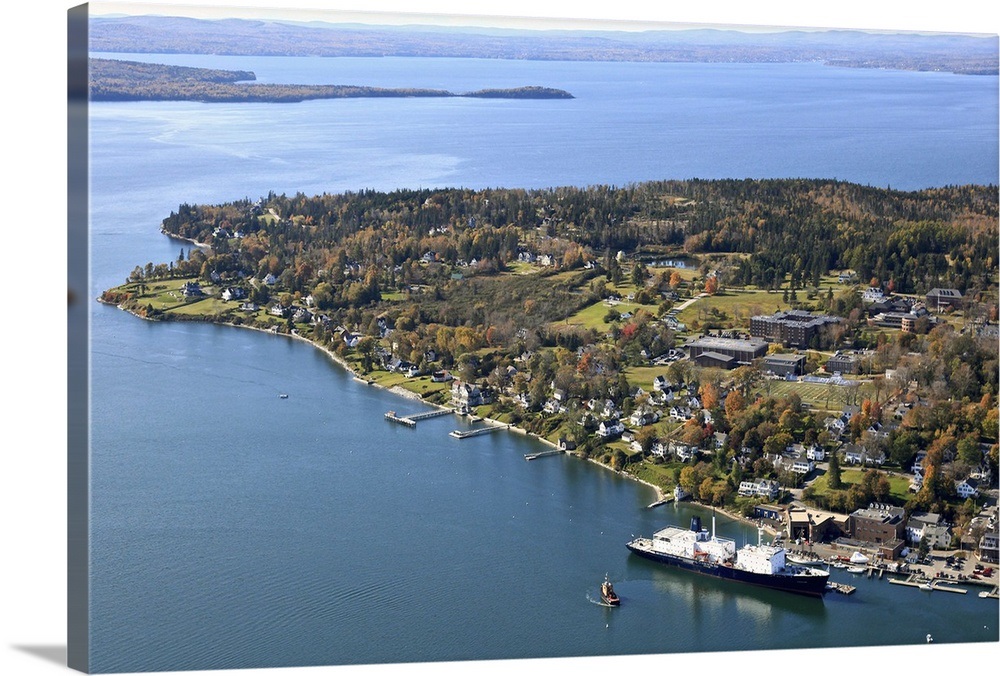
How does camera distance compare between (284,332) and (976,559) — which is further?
(284,332)

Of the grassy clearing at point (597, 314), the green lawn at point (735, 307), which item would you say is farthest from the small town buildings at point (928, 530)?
the grassy clearing at point (597, 314)

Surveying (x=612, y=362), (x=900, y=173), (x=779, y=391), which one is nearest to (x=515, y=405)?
(x=612, y=362)

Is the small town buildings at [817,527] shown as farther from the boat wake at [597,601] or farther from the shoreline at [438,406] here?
the boat wake at [597,601]

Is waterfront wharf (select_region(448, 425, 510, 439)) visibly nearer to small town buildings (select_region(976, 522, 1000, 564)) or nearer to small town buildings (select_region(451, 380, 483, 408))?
small town buildings (select_region(451, 380, 483, 408))

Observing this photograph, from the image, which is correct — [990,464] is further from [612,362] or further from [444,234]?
[444,234]

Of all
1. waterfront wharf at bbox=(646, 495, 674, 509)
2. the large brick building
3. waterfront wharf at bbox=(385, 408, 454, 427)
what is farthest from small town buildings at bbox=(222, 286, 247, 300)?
waterfront wharf at bbox=(646, 495, 674, 509)

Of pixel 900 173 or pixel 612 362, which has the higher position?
pixel 900 173
